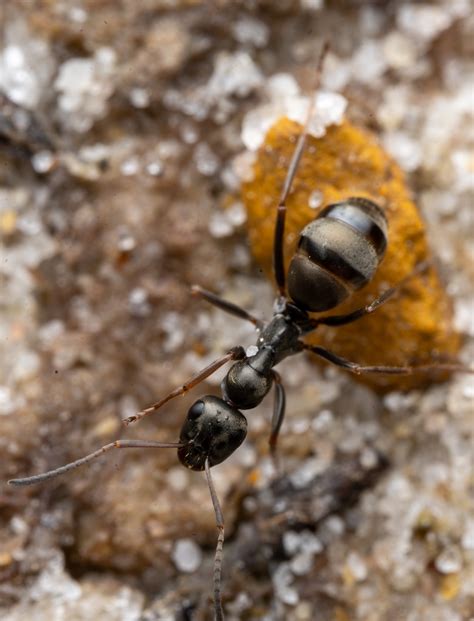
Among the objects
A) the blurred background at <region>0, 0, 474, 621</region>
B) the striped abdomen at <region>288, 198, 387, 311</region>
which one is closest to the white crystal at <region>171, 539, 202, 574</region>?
the blurred background at <region>0, 0, 474, 621</region>

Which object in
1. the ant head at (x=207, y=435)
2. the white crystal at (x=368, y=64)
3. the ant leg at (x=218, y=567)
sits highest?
the white crystal at (x=368, y=64)

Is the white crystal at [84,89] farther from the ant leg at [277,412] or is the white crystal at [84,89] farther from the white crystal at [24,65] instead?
the ant leg at [277,412]

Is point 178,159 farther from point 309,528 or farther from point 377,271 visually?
point 309,528

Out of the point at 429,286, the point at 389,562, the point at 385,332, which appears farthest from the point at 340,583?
the point at 429,286

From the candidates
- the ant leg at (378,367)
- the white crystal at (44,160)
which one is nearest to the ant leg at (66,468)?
the ant leg at (378,367)

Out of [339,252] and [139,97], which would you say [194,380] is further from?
[139,97]

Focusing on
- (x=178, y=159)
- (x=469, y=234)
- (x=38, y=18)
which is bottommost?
(x=469, y=234)
